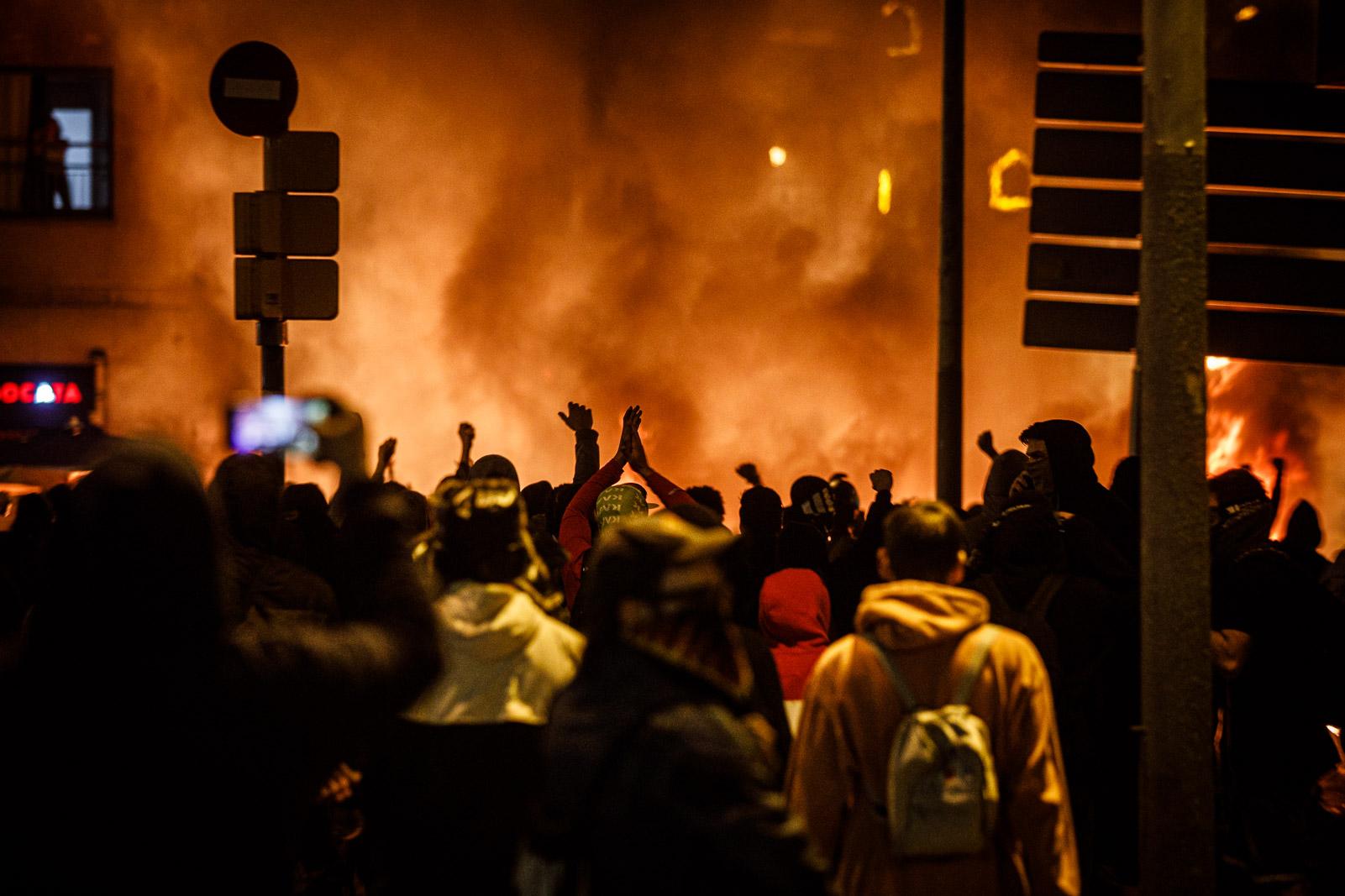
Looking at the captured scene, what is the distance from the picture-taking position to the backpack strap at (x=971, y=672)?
3373 mm

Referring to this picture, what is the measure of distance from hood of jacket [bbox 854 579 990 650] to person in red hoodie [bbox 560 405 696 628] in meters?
2.05

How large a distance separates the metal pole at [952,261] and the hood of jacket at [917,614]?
548 centimetres

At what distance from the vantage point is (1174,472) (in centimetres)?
472

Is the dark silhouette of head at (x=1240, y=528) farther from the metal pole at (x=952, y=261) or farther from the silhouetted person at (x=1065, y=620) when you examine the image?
the metal pole at (x=952, y=261)

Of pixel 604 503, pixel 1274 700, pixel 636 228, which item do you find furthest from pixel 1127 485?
pixel 636 228

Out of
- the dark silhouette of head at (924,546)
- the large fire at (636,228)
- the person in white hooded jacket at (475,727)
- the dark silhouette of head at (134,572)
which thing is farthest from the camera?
the large fire at (636,228)

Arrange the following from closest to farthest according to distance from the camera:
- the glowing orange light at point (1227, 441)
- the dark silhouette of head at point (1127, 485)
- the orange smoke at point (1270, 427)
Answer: the dark silhouette of head at point (1127, 485) < the orange smoke at point (1270, 427) < the glowing orange light at point (1227, 441)

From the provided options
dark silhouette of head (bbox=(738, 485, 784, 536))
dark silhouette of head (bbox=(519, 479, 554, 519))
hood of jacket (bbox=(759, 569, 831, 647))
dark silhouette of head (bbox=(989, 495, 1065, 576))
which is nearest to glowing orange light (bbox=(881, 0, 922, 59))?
dark silhouette of head (bbox=(519, 479, 554, 519))

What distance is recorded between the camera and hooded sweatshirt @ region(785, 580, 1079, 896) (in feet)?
11.1

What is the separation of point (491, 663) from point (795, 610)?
174 cm

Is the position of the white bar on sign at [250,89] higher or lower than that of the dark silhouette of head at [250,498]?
higher

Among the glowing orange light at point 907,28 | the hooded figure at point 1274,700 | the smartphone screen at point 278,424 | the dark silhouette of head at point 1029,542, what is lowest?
the hooded figure at point 1274,700

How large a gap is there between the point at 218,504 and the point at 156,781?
2.05m

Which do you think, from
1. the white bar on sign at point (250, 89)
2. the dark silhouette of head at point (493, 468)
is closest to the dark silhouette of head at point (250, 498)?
the dark silhouette of head at point (493, 468)
